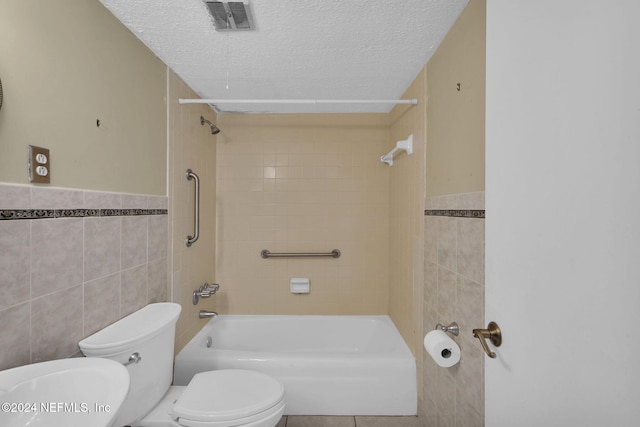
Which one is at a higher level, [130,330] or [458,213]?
[458,213]

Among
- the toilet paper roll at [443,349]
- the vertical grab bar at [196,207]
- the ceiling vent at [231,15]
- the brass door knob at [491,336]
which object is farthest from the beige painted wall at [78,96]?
the toilet paper roll at [443,349]

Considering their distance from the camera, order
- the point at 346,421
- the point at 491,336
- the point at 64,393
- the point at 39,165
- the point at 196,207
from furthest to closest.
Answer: the point at 196,207 → the point at 346,421 → the point at 39,165 → the point at 64,393 → the point at 491,336

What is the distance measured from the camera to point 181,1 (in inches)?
46.6

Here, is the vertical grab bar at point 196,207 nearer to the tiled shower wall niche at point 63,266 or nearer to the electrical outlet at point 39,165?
the tiled shower wall niche at point 63,266

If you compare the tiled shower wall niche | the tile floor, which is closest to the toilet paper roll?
the tile floor

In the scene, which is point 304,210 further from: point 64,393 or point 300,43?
point 64,393

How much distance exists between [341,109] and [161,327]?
6.66ft

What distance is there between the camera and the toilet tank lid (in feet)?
3.51

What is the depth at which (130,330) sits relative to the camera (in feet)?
3.94

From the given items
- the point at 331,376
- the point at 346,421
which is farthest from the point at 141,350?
the point at 346,421

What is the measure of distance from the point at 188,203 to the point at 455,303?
172 cm

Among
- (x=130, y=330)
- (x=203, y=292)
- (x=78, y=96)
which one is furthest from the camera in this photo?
(x=203, y=292)

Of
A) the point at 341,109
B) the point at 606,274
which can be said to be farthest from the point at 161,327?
the point at 341,109

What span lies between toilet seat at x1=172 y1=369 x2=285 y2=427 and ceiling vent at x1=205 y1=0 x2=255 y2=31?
1.64 m
